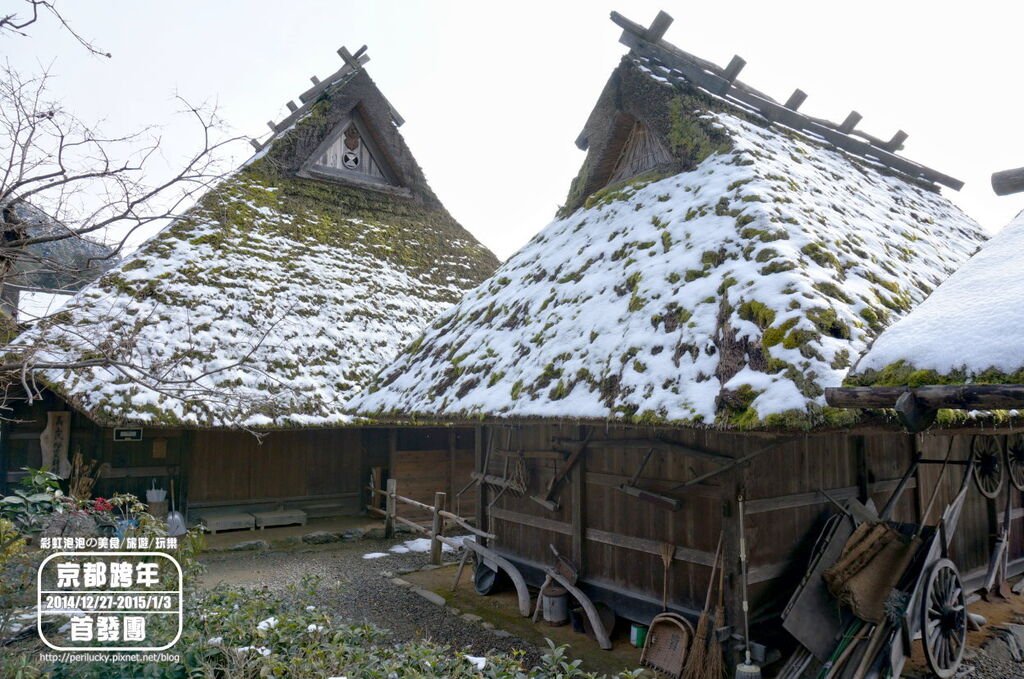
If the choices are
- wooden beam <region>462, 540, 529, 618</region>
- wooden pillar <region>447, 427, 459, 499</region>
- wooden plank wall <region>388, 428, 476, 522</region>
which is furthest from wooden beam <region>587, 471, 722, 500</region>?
wooden pillar <region>447, 427, 459, 499</region>

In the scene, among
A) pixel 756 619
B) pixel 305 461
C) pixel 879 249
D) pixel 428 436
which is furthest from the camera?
pixel 428 436

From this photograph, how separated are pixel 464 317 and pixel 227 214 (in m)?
5.79

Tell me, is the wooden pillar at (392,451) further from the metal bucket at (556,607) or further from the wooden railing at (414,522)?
the metal bucket at (556,607)

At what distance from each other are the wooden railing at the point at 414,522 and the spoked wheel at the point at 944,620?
4.65m

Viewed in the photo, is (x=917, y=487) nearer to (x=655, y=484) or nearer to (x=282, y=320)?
(x=655, y=484)

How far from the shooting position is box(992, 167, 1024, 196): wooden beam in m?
4.65

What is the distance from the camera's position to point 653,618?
567 cm

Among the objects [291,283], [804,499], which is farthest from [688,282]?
[291,283]

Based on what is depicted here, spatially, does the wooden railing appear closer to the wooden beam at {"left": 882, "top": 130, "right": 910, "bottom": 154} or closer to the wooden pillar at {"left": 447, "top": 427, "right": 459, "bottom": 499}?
the wooden pillar at {"left": 447, "top": 427, "right": 459, "bottom": 499}

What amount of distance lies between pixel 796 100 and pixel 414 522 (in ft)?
31.2

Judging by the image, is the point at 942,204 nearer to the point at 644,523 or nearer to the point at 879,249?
the point at 879,249

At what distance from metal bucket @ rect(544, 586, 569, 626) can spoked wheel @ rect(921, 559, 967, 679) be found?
320cm

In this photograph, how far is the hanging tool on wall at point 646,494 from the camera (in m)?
5.53

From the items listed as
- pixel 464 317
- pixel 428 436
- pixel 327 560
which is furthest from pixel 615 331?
pixel 428 436
